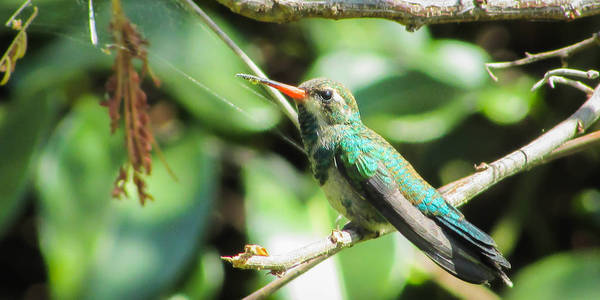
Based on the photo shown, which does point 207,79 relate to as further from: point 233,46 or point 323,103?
point 233,46

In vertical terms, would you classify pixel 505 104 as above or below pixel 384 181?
above

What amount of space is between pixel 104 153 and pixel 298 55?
120cm

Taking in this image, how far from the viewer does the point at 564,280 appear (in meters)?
2.96

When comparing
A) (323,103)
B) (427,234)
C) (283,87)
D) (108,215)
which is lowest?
(108,215)

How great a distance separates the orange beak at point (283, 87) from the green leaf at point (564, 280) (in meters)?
1.36

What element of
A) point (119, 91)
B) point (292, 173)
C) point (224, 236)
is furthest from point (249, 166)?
point (119, 91)

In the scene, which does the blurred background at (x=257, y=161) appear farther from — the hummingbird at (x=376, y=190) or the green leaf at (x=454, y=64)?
the hummingbird at (x=376, y=190)

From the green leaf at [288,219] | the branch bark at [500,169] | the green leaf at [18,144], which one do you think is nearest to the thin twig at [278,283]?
the branch bark at [500,169]

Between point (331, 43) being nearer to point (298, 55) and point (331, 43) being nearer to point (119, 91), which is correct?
point (298, 55)

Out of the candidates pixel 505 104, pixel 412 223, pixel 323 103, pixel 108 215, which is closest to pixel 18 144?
pixel 108 215

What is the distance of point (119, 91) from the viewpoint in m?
1.97

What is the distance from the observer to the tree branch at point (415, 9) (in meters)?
1.58

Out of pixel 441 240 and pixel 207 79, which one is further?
pixel 207 79

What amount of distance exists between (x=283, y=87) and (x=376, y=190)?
1.45 feet
